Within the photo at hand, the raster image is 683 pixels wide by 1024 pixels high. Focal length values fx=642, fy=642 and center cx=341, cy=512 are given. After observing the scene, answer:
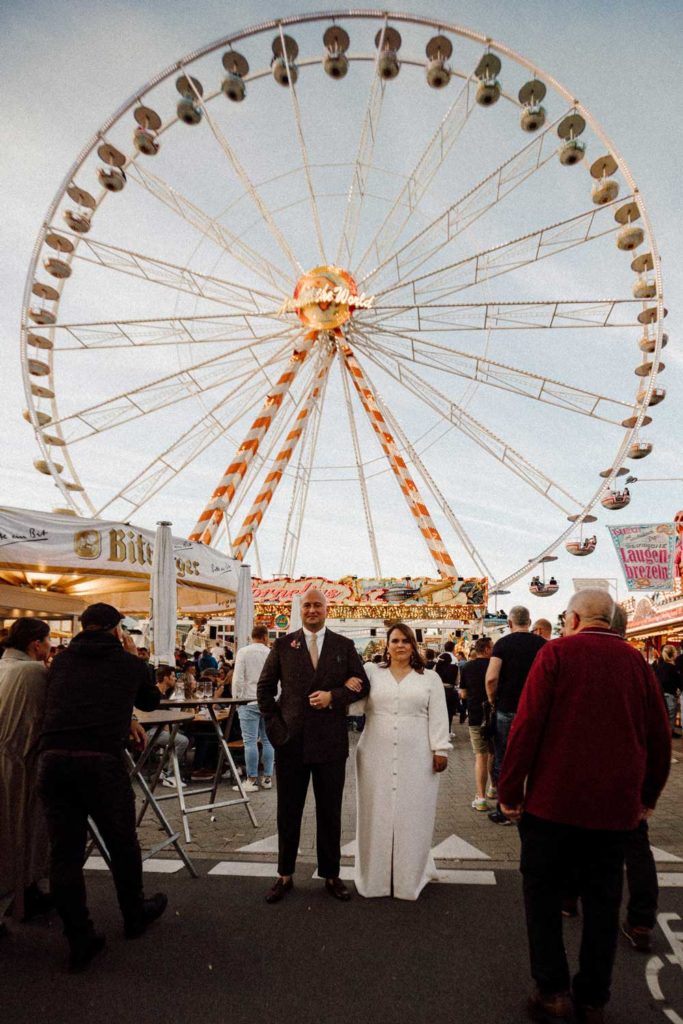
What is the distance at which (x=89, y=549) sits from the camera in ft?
27.1

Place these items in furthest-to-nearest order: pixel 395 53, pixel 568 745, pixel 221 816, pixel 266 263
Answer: pixel 266 263, pixel 395 53, pixel 221 816, pixel 568 745

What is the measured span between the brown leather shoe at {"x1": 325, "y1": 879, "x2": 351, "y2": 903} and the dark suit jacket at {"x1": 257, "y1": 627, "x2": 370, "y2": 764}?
0.69 meters

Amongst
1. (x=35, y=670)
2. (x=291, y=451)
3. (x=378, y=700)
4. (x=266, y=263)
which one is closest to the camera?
(x=35, y=670)

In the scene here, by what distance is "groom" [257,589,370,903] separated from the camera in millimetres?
3789

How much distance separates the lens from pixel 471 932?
320cm

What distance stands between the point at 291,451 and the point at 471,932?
15.4 m

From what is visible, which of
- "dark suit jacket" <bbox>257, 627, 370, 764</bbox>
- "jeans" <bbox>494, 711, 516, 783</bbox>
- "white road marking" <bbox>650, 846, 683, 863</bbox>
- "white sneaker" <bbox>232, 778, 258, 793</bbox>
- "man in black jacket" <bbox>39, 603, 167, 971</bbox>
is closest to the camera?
"man in black jacket" <bbox>39, 603, 167, 971</bbox>

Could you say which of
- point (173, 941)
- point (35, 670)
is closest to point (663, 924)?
point (173, 941)

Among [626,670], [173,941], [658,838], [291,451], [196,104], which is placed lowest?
[658,838]

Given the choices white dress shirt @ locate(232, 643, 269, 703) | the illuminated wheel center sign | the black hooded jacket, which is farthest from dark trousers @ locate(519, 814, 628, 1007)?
the illuminated wheel center sign

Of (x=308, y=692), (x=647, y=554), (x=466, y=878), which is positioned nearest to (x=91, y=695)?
(x=308, y=692)

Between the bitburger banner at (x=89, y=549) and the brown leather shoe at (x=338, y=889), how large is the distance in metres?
5.54

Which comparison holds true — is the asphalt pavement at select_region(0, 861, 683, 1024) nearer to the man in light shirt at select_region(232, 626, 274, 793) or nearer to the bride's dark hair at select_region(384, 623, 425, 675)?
the bride's dark hair at select_region(384, 623, 425, 675)

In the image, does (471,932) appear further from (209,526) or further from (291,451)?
(291,451)
